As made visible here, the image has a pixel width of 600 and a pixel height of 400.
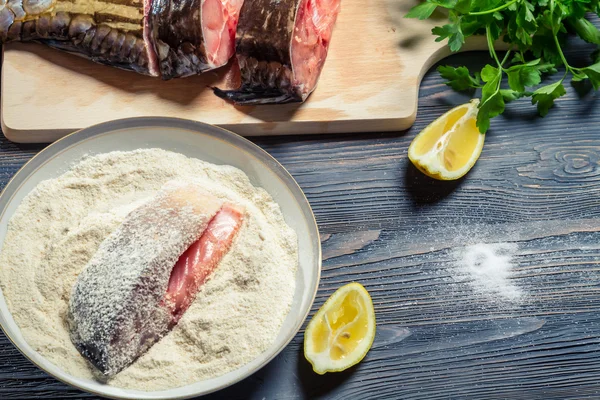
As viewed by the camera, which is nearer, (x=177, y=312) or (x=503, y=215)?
(x=177, y=312)

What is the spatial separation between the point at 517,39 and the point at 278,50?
39.1 inches

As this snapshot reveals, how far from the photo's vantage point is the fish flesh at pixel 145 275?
1.92 m

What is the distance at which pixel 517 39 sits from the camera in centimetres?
251

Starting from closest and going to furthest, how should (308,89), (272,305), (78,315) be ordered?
(78,315), (272,305), (308,89)

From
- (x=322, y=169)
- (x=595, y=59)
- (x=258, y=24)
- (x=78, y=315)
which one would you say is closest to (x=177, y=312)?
(x=78, y=315)

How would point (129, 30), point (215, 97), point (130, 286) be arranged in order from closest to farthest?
point (130, 286)
point (129, 30)
point (215, 97)

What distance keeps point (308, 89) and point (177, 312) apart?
38.6 inches

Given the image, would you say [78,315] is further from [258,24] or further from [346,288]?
[258,24]

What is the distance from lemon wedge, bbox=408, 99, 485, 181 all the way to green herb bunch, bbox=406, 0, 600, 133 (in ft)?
0.16

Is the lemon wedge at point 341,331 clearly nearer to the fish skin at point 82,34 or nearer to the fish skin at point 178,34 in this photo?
the fish skin at point 178,34

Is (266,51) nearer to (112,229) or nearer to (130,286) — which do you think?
(112,229)

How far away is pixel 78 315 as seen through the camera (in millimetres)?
1946

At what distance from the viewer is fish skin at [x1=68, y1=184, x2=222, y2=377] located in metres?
1.92

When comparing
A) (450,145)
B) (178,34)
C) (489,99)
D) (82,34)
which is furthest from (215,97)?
(489,99)
